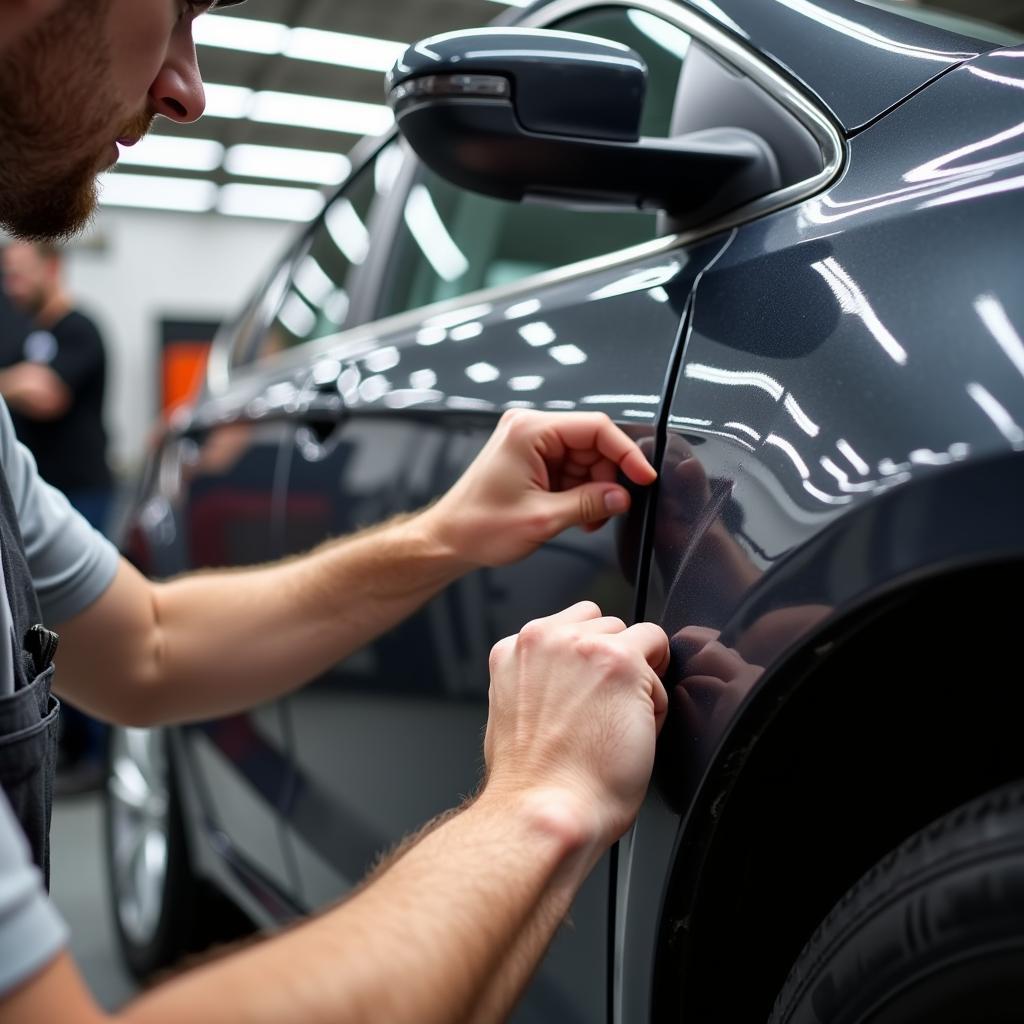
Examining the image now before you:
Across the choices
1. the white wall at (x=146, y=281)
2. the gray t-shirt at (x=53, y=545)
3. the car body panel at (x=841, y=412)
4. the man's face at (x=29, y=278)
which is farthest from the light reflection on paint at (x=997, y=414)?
the white wall at (x=146, y=281)

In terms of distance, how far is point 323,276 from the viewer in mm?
1937

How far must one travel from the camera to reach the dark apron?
0.78m

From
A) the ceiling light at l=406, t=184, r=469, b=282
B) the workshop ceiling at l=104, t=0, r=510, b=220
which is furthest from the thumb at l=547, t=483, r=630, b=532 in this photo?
the workshop ceiling at l=104, t=0, r=510, b=220

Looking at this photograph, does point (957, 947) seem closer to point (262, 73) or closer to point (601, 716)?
point (601, 716)

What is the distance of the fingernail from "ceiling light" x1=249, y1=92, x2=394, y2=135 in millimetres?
8395

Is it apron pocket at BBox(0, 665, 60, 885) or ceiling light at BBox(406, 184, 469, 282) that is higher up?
ceiling light at BBox(406, 184, 469, 282)

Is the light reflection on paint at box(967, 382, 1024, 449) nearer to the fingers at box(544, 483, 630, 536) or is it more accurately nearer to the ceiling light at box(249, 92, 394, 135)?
the fingers at box(544, 483, 630, 536)

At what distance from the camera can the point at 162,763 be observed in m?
1.94

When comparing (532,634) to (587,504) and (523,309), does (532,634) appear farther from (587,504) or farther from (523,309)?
(523,309)

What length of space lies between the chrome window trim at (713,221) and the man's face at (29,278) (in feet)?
7.61

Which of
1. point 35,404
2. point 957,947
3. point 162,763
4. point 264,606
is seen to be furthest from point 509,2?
point 957,947

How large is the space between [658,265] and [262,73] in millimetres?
8113

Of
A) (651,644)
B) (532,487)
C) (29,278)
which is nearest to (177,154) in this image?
(29,278)

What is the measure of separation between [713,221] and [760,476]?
0.28 metres
